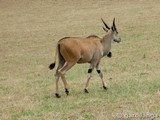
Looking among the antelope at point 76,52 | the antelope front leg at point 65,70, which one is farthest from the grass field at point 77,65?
the antelope at point 76,52

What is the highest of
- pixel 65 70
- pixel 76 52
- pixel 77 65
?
pixel 76 52

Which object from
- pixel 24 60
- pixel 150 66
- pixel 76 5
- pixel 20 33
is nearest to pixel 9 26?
pixel 20 33

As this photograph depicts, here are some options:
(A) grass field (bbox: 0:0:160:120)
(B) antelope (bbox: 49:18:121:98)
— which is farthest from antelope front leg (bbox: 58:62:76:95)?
(A) grass field (bbox: 0:0:160:120)

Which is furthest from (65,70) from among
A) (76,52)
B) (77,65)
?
(77,65)

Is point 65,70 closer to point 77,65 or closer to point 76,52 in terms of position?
point 76,52

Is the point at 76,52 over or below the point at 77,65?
over

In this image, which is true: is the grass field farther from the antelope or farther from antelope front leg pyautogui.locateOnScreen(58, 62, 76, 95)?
the antelope

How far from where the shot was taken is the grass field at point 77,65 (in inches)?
356

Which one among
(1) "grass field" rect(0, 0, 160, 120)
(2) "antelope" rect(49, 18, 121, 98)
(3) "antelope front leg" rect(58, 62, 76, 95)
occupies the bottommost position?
(1) "grass field" rect(0, 0, 160, 120)

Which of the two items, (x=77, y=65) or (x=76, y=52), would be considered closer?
(x=76, y=52)

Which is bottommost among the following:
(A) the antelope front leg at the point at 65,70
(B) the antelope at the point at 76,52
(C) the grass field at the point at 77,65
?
(C) the grass field at the point at 77,65

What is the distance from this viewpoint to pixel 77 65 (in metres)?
16.6

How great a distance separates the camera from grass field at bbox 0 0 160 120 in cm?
→ 904

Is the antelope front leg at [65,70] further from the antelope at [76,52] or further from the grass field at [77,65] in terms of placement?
the grass field at [77,65]
